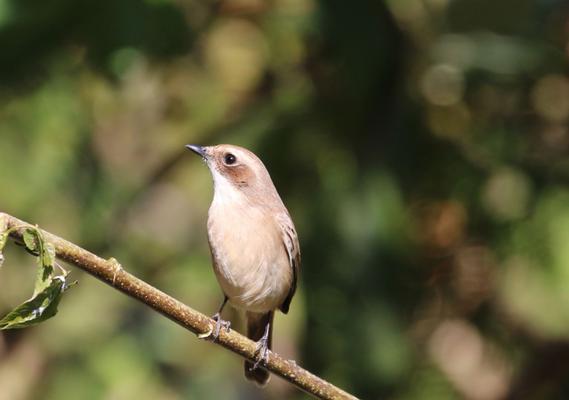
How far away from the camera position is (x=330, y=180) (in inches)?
236

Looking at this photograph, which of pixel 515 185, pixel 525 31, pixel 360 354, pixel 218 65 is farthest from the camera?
pixel 218 65

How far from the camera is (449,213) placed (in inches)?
248

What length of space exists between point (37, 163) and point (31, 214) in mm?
303

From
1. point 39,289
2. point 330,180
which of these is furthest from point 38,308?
point 330,180

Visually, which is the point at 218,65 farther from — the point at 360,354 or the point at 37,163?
the point at 360,354

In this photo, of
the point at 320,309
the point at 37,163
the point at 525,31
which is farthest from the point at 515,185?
the point at 37,163

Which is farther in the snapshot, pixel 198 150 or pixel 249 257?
pixel 198 150

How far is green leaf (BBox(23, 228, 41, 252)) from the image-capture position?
9.34 ft

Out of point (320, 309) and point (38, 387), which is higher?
point (320, 309)

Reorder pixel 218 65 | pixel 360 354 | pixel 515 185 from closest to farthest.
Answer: pixel 360 354 < pixel 515 185 < pixel 218 65

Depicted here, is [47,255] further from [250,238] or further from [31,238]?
[250,238]

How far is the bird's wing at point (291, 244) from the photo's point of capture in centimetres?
543

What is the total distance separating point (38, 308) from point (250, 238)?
7.78 ft

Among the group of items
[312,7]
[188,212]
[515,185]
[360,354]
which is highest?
[312,7]
